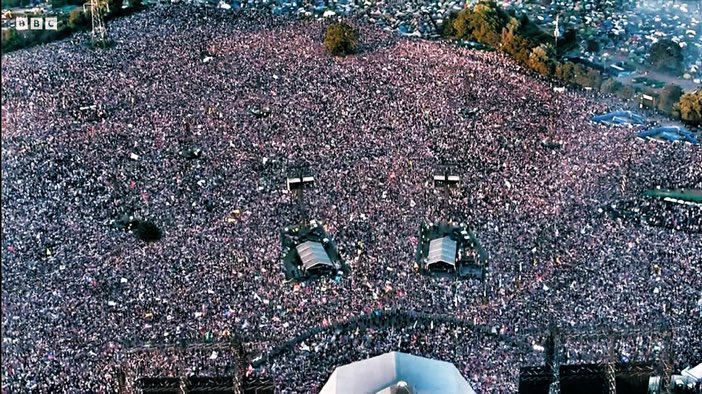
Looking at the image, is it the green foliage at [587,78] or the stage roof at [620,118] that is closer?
the stage roof at [620,118]

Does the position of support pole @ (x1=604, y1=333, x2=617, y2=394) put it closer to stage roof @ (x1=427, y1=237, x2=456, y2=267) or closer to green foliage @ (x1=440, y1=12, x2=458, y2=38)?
stage roof @ (x1=427, y1=237, x2=456, y2=267)

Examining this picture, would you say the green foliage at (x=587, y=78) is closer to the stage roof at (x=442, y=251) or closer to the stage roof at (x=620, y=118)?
the stage roof at (x=620, y=118)

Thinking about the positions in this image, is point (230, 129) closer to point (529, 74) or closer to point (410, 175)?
point (410, 175)

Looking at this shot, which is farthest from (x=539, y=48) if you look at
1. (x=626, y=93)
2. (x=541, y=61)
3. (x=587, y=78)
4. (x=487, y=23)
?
(x=626, y=93)

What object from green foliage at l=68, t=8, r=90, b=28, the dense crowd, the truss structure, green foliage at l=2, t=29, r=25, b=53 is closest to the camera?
the truss structure

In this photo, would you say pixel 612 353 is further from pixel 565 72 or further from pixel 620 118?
pixel 565 72

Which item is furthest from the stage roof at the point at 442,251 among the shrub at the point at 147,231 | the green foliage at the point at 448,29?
the green foliage at the point at 448,29

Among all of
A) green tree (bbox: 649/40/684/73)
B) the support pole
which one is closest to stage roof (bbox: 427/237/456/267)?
the support pole
